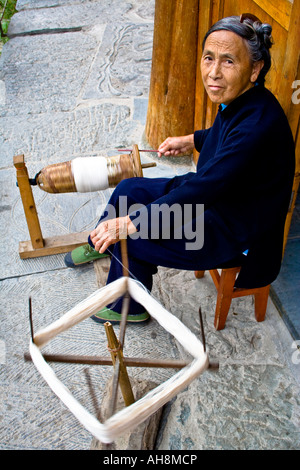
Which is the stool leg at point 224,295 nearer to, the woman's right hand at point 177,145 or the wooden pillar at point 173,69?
the woman's right hand at point 177,145

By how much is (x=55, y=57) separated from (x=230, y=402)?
4.71 meters

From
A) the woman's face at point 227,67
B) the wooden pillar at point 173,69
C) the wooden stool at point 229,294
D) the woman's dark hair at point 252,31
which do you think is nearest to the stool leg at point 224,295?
the wooden stool at point 229,294

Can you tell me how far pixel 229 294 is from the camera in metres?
2.55

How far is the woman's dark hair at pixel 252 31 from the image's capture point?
190 cm

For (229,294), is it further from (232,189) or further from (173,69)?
(173,69)

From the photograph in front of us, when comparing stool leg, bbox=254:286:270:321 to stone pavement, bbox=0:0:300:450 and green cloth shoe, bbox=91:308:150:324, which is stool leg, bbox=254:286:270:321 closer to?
stone pavement, bbox=0:0:300:450

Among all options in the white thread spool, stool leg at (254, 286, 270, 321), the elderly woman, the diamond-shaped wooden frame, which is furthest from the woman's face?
stool leg at (254, 286, 270, 321)

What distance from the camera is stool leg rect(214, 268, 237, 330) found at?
2.46 metres

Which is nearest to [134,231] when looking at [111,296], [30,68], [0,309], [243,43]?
[111,296]

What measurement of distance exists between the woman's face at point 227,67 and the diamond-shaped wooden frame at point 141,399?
93 centimetres

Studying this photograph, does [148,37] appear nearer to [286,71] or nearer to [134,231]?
[286,71]

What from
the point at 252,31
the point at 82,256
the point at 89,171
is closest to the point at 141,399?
the point at 252,31

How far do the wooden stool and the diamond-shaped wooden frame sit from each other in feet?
2.23

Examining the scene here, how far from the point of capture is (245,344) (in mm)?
2627
